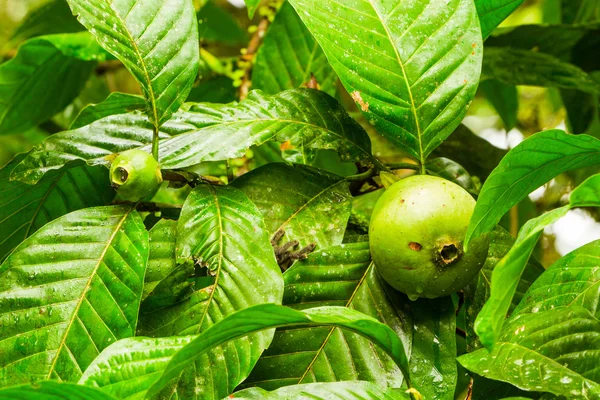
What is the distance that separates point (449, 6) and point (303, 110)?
273mm

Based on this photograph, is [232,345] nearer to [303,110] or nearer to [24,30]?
[303,110]

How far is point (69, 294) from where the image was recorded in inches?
33.3

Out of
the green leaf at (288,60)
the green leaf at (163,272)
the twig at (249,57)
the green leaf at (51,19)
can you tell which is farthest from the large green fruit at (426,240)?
the green leaf at (51,19)

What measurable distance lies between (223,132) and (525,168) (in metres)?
0.43

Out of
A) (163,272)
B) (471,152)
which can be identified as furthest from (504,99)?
(163,272)

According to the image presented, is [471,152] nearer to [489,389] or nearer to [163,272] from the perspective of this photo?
[489,389]

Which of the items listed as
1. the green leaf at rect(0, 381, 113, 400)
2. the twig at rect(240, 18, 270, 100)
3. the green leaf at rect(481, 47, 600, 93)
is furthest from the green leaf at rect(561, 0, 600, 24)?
the green leaf at rect(0, 381, 113, 400)

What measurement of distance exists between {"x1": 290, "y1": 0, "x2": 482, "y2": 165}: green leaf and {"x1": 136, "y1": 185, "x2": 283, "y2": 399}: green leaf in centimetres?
25

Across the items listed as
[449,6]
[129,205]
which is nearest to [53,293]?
[129,205]

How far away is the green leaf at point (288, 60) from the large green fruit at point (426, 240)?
2.25ft

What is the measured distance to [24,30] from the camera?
202 centimetres

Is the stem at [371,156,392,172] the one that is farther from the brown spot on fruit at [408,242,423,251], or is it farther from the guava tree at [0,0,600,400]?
the brown spot on fruit at [408,242,423,251]

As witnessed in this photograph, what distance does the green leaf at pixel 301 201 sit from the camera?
95cm

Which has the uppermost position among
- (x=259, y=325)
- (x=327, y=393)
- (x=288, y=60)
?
(x=288, y=60)
